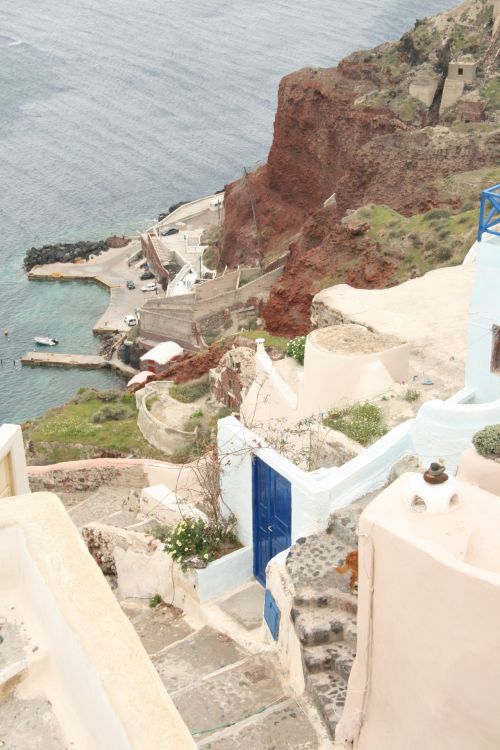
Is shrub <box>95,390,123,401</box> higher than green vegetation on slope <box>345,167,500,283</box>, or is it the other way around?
green vegetation on slope <box>345,167,500,283</box>

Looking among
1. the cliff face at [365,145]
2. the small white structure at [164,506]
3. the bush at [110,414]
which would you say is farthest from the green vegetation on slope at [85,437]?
the cliff face at [365,145]

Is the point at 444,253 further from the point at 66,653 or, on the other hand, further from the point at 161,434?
the point at 66,653

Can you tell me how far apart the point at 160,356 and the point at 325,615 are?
36.9 meters

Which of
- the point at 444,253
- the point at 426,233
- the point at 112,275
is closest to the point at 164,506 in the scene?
the point at 444,253

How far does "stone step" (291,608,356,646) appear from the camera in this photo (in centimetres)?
990

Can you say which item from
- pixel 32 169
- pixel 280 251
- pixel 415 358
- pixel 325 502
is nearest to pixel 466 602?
pixel 325 502

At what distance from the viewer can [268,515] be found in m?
12.5

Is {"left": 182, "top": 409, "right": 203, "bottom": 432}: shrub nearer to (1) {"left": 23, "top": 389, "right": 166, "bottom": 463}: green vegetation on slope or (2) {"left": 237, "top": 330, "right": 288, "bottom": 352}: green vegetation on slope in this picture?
(1) {"left": 23, "top": 389, "right": 166, "bottom": 463}: green vegetation on slope

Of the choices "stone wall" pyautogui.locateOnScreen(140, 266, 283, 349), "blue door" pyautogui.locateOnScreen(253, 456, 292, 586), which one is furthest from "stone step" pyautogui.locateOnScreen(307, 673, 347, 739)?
"stone wall" pyautogui.locateOnScreen(140, 266, 283, 349)

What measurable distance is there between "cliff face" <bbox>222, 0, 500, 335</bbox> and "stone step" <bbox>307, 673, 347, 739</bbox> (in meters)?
30.5

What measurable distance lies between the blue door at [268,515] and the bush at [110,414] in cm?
2056

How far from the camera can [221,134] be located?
313 feet

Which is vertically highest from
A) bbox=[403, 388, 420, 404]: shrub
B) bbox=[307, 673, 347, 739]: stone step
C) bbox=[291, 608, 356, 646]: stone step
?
bbox=[291, 608, 356, 646]: stone step

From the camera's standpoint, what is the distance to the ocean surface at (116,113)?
63.2m
